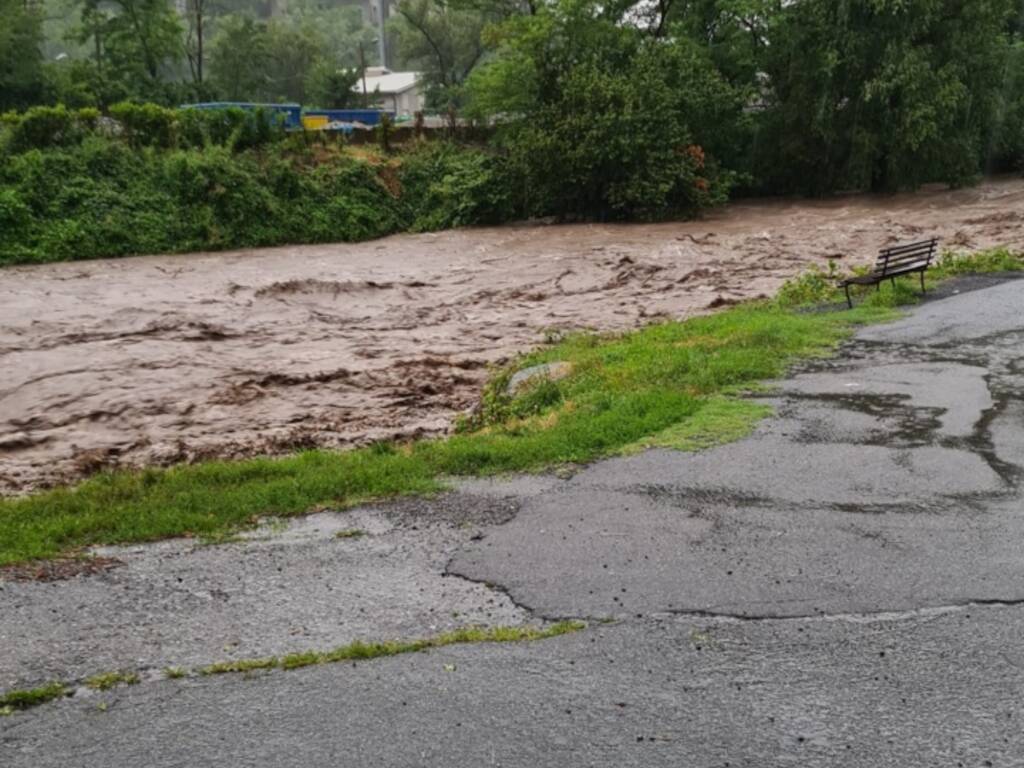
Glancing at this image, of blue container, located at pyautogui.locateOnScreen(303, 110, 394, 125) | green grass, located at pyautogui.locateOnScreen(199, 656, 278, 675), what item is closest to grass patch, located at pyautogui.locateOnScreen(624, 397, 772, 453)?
green grass, located at pyautogui.locateOnScreen(199, 656, 278, 675)

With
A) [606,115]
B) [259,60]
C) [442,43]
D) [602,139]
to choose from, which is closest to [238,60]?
[259,60]

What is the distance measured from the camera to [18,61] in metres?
45.7

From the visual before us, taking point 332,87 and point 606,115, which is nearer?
point 606,115

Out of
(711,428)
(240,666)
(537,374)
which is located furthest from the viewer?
(537,374)

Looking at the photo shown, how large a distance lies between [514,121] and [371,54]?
302ft

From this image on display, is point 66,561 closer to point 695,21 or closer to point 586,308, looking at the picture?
point 586,308

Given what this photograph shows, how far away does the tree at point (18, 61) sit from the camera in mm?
44875

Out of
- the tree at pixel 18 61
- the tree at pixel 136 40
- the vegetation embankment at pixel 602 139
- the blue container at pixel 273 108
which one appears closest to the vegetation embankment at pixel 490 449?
the vegetation embankment at pixel 602 139

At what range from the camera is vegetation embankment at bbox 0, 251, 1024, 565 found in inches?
331

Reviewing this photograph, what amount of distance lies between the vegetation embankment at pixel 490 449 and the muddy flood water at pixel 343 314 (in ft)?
5.73

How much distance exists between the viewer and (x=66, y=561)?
7.52 meters

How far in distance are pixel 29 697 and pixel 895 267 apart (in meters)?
16.1

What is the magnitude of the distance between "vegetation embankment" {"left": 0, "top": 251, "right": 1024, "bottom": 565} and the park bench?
2.49 meters

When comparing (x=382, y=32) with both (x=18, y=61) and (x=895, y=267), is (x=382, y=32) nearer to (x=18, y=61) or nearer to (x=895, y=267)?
(x=18, y=61)
